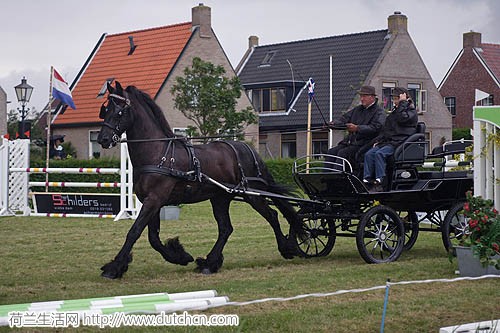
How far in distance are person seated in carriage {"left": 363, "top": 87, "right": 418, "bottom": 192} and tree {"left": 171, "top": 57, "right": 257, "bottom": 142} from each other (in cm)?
Result: 2376

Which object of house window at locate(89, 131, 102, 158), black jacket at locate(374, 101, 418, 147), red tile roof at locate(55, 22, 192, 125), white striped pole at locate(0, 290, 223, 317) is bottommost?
white striped pole at locate(0, 290, 223, 317)

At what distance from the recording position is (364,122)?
Result: 11477 mm

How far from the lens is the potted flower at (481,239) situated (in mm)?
9117

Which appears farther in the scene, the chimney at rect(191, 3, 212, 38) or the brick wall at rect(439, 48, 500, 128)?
the brick wall at rect(439, 48, 500, 128)

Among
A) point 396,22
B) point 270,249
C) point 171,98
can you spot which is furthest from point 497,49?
point 270,249

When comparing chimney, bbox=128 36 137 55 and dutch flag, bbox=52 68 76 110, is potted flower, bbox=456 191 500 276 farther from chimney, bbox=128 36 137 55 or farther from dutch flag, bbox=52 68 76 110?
chimney, bbox=128 36 137 55

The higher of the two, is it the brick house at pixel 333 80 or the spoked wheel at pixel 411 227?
the brick house at pixel 333 80

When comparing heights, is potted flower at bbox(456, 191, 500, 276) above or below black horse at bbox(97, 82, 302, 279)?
below

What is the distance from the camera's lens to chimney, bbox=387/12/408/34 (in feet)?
145

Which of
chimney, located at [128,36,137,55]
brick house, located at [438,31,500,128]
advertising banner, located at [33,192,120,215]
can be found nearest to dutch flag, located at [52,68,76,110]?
advertising banner, located at [33,192,120,215]

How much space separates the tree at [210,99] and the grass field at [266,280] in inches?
769

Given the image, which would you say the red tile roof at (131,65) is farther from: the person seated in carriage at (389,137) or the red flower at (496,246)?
the red flower at (496,246)

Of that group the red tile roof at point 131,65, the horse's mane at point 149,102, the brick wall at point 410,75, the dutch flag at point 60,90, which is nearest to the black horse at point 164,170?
the horse's mane at point 149,102

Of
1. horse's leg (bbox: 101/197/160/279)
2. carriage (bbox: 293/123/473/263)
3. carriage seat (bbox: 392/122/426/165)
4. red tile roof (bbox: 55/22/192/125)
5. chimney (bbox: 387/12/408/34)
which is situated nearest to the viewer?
horse's leg (bbox: 101/197/160/279)
